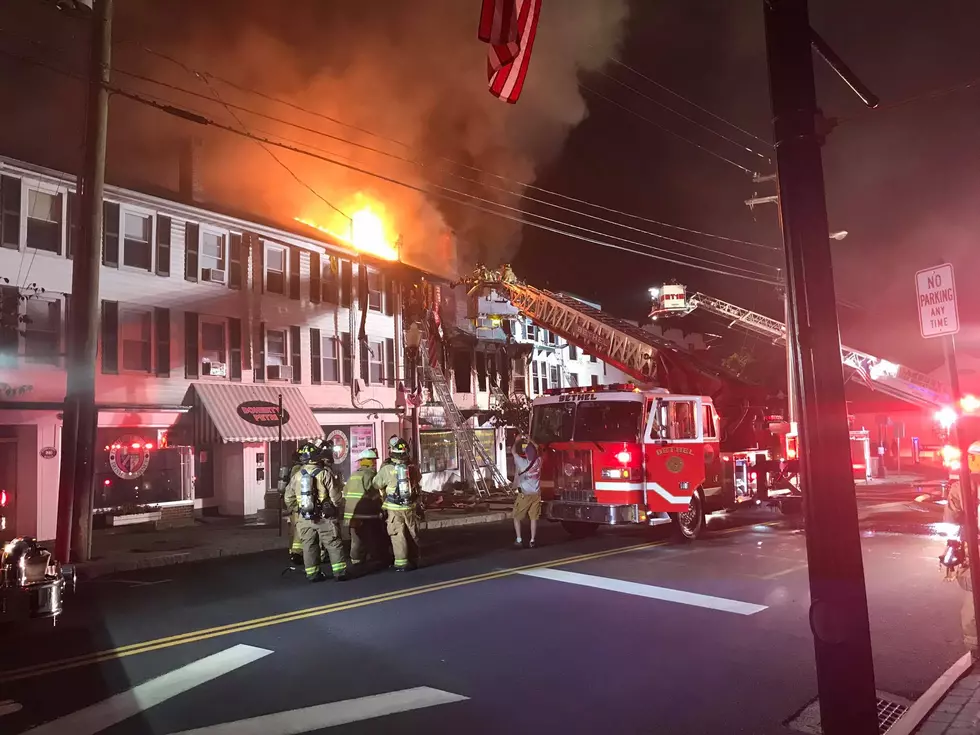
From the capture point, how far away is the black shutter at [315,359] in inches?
836

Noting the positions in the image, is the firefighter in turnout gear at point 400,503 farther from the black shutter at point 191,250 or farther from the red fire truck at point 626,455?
the black shutter at point 191,250

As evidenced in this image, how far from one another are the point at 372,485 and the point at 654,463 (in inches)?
170

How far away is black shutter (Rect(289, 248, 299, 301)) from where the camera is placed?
816 inches

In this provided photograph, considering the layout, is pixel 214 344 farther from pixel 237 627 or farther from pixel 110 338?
pixel 237 627

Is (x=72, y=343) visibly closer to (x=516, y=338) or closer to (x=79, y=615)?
(x=79, y=615)

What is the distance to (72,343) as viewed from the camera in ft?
35.2

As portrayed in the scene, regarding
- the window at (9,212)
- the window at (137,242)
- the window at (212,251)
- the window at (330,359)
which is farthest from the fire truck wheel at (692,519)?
the window at (9,212)

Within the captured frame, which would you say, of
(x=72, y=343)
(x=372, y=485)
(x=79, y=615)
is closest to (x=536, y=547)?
(x=372, y=485)

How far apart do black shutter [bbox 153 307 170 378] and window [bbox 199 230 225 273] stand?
1738 millimetres

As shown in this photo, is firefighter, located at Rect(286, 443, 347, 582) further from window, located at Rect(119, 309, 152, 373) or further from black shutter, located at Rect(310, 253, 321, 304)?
black shutter, located at Rect(310, 253, 321, 304)

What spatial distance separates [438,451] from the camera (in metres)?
24.7

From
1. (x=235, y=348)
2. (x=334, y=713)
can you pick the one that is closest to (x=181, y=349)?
(x=235, y=348)

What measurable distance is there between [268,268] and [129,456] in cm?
656

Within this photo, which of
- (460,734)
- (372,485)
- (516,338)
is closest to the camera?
(460,734)
